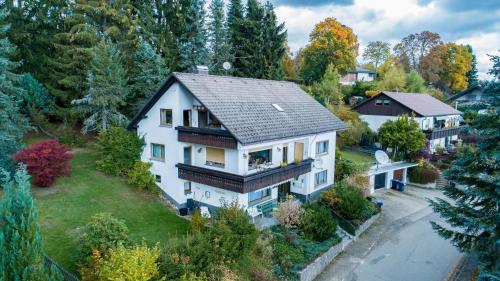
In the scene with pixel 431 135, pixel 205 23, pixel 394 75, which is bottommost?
pixel 431 135

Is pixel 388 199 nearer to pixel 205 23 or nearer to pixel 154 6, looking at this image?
pixel 205 23

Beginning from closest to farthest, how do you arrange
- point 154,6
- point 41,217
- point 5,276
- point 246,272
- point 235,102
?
point 5,276 → point 246,272 → point 41,217 → point 235,102 → point 154,6

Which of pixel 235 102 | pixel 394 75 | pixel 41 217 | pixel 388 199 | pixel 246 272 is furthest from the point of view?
pixel 394 75

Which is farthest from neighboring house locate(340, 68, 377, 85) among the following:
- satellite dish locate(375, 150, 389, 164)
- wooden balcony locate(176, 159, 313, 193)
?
wooden balcony locate(176, 159, 313, 193)

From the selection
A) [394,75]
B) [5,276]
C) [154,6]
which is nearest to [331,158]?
[5,276]

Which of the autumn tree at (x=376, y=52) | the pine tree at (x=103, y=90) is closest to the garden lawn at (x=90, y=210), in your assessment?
the pine tree at (x=103, y=90)

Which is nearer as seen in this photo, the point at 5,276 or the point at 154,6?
the point at 5,276
